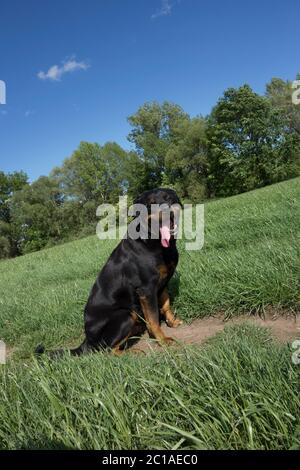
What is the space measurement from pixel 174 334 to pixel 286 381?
261 cm

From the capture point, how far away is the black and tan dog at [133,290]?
170 inches

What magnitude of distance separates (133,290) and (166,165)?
176 ft

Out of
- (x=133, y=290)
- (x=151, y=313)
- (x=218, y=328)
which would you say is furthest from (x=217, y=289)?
(x=133, y=290)

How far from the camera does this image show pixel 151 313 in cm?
439

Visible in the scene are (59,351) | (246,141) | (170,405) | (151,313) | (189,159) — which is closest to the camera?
(170,405)

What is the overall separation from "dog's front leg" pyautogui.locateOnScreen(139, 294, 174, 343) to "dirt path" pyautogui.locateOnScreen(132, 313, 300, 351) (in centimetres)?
12

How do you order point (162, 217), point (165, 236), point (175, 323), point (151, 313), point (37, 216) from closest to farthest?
point (151, 313), point (165, 236), point (162, 217), point (175, 323), point (37, 216)

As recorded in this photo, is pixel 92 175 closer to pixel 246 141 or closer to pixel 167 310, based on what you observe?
pixel 246 141

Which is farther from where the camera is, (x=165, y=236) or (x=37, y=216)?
(x=37, y=216)

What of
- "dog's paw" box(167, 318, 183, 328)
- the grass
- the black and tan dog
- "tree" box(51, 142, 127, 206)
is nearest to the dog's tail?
the black and tan dog

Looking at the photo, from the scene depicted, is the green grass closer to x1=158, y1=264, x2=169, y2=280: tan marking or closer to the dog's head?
x1=158, y1=264, x2=169, y2=280: tan marking

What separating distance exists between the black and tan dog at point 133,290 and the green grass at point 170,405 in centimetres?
164

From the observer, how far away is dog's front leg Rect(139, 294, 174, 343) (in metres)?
4.34

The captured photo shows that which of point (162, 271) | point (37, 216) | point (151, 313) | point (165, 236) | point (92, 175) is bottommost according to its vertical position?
point (151, 313)
